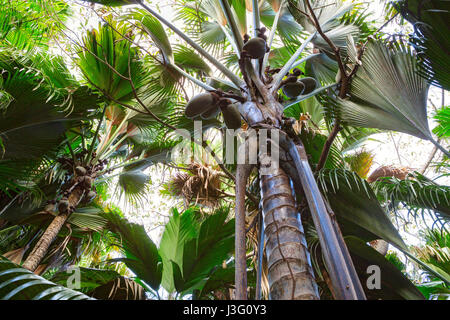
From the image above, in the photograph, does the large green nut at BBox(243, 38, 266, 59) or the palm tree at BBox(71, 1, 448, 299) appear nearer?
the palm tree at BBox(71, 1, 448, 299)

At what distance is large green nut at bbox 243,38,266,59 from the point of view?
1.71 m

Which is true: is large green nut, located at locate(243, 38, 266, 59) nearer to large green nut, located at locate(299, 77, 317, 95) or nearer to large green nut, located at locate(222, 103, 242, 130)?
large green nut, located at locate(222, 103, 242, 130)

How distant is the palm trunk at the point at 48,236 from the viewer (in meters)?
2.14

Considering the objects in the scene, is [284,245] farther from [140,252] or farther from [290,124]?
[140,252]

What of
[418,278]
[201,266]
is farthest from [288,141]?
[418,278]

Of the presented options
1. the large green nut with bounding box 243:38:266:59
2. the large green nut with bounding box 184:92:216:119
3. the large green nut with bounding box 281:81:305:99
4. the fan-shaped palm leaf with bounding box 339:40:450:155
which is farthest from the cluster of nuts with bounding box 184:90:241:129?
the fan-shaped palm leaf with bounding box 339:40:450:155

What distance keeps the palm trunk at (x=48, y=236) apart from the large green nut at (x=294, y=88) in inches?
82.1

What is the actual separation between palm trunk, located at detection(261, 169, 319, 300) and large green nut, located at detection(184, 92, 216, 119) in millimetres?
556

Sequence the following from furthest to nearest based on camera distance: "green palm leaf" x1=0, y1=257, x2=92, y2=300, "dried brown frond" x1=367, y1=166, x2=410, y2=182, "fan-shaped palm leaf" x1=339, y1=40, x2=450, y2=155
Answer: "dried brown frond" x1=367, y1=166, x2=410, y2=182
"fan-shaped palm leaf" x1=339, y1=40, x2=450, y2=155
"green palm leaf" x1=0, y1=257, x2=92, y2=300

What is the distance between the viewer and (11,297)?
3.36 ft

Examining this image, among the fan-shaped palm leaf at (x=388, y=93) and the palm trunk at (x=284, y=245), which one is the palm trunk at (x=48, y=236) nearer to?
the palm trunk at (x=284, y=245)

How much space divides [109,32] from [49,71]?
87 centimetres

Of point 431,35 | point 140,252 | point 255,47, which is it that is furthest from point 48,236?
point 431,35

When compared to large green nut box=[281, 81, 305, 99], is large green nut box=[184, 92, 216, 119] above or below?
below
